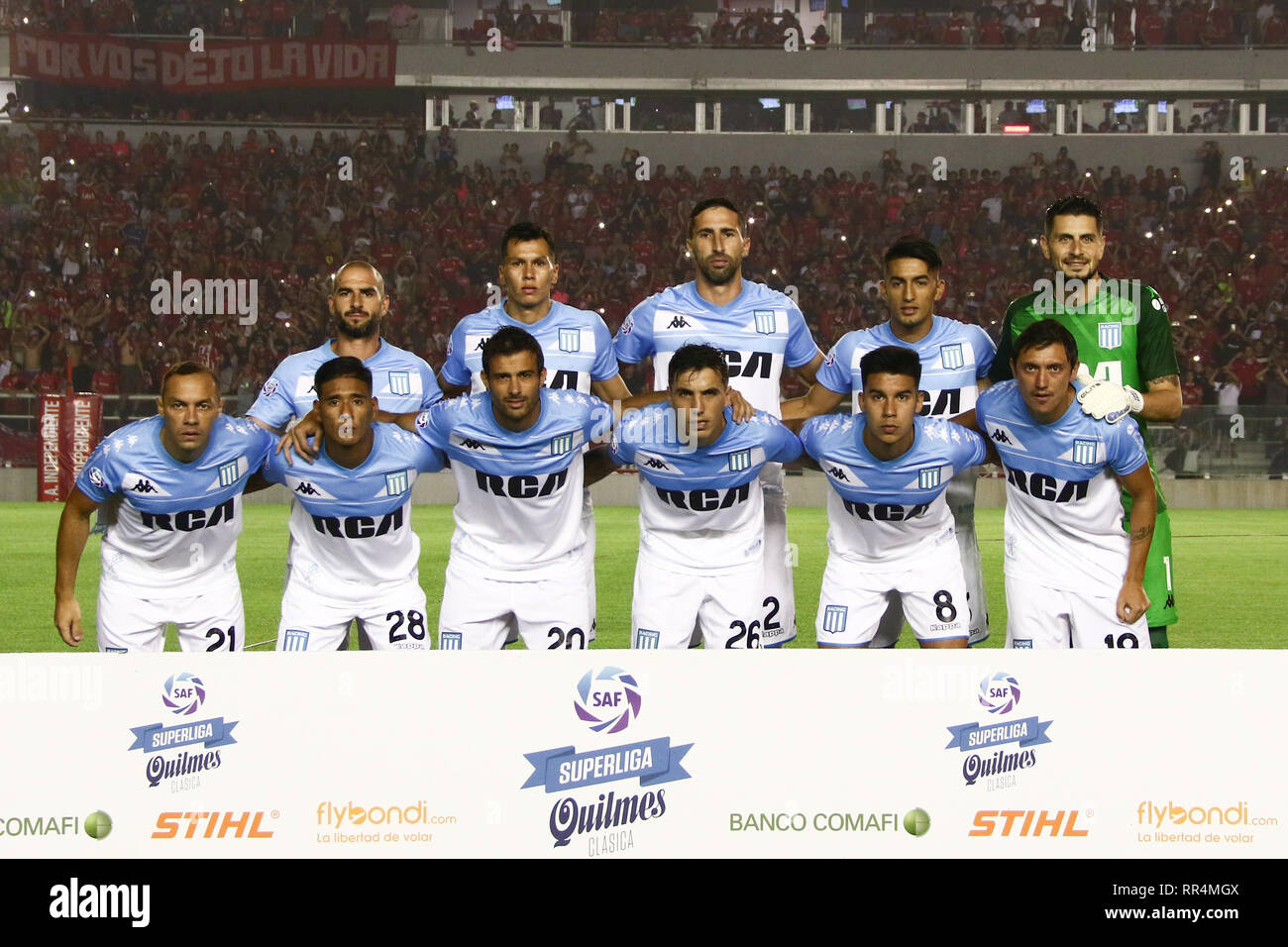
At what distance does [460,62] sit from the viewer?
2892 centimetres

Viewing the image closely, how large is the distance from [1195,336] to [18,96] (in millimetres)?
22670

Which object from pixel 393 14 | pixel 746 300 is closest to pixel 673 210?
pixel 393 14

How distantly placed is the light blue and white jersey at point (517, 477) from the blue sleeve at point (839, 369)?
3.56ft

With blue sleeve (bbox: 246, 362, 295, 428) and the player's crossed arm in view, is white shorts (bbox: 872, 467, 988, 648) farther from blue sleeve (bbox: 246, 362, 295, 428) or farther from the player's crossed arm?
the player's crossed arm

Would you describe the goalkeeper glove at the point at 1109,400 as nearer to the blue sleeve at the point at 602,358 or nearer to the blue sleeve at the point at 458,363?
the blue sleeve at the point at 602,358

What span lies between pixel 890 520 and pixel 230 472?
2743mm

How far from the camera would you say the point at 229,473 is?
5898 mm

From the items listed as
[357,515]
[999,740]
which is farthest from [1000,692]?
[357,515]

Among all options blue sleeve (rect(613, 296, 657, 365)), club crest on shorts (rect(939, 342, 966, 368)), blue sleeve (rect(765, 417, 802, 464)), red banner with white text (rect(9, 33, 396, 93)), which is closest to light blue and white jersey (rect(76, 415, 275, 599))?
blue sleeve (rect(613, 296, 657, 365))

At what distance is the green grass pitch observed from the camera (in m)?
9.43

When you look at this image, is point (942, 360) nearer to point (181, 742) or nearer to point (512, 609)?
point (512, 609)

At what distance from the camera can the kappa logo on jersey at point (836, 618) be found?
19.8ft
